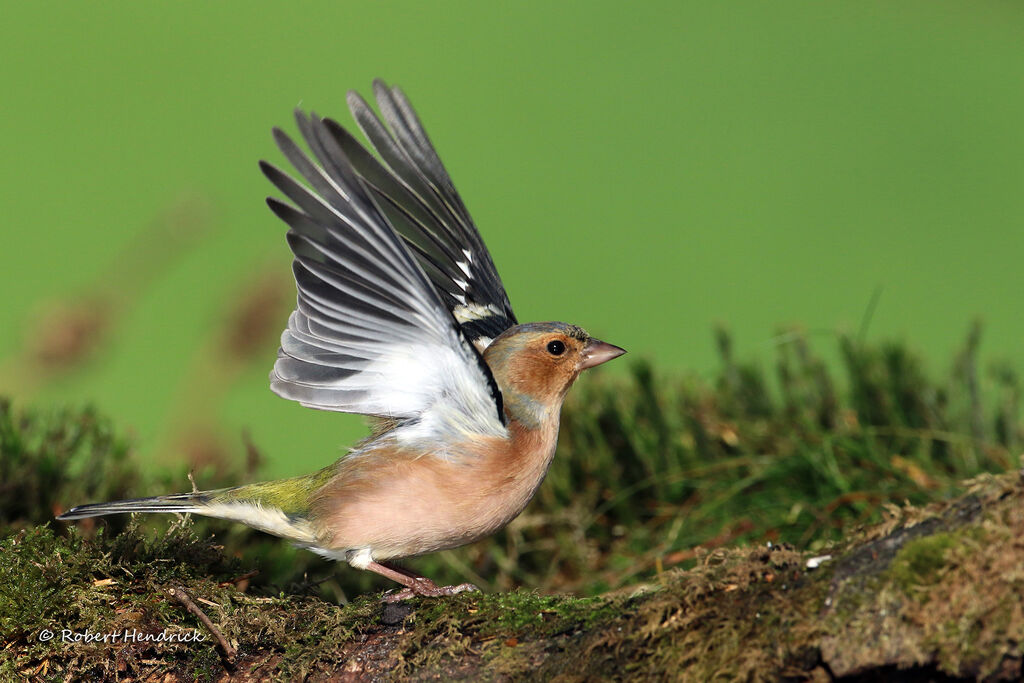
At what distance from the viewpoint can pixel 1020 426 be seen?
220 inches

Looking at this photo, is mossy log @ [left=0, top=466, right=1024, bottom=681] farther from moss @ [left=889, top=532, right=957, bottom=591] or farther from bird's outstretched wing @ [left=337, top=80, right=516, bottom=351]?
bird's outstretched wing @ [left=337, top=80, right=516, bottom=351]

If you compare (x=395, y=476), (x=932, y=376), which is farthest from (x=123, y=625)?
(x=932, y=376)

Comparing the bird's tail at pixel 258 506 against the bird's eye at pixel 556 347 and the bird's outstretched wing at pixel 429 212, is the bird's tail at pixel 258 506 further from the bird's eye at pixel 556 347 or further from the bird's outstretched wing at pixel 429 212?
the bird's eye at pixel 556 347

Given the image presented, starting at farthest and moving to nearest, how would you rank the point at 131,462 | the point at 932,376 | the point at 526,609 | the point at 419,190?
1. the point at 932,376
2. the point at 131,462
3. the point at 419,190
4. the point at 526,609

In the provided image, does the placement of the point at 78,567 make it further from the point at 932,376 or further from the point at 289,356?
the point at 932,376

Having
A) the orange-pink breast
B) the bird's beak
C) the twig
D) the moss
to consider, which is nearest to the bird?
the orange-pink breast

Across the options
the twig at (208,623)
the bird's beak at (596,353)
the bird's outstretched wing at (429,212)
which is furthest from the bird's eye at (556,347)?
the twig at (208,623)

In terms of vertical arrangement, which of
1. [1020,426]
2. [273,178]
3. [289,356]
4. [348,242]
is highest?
[273,178]

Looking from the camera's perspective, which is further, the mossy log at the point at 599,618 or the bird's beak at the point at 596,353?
the bird's beak at the point at 596,353

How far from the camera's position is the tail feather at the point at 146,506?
3336 mm

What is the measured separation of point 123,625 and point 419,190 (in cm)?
206

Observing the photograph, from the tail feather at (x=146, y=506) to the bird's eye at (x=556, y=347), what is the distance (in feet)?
4.64

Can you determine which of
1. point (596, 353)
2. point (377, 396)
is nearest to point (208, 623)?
point (377, 396)

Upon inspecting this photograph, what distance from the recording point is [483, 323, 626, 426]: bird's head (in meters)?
3.87
